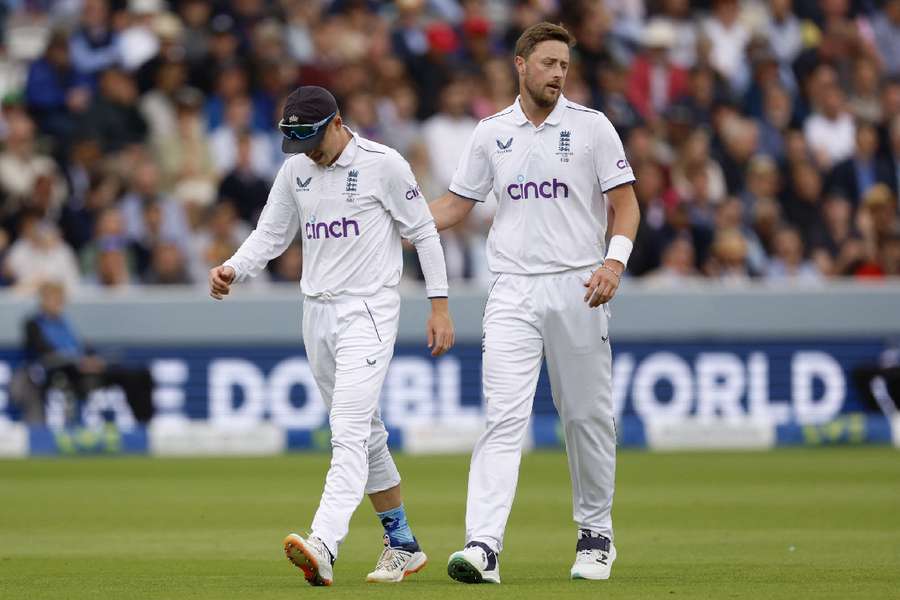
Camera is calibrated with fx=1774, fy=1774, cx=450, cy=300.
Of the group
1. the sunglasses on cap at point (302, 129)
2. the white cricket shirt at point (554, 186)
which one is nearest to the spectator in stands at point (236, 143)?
the white cricket shirt at point (554, 186)

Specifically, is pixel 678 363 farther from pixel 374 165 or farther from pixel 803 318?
pixel 374 165

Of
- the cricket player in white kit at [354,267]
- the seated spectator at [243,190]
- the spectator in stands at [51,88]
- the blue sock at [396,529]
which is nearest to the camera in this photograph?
the cricket player in white kit at [354,267]

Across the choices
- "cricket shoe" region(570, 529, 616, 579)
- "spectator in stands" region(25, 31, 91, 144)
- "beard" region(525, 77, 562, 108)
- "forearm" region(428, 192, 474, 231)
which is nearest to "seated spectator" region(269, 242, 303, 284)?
"spectator in stands" region(25, 31, 91, 144)

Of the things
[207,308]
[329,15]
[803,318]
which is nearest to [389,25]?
[329,15]

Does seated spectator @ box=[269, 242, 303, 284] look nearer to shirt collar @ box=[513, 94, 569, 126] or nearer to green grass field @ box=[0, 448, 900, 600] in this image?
green grass field @ box=[0, 448, 900, 600]

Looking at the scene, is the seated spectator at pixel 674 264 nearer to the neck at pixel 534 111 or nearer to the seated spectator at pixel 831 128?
the seated spectator at pixel 831 128

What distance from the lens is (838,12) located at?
21.4 metres

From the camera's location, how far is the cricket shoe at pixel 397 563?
7.78 m

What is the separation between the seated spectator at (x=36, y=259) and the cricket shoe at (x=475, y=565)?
10.4 metres

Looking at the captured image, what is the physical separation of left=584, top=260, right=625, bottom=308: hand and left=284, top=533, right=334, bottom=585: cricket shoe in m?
1.54

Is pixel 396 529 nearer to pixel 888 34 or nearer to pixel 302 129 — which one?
pixel 302 129

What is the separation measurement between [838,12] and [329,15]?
6202mm

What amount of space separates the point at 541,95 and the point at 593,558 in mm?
2050

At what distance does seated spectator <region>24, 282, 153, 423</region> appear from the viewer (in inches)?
646
